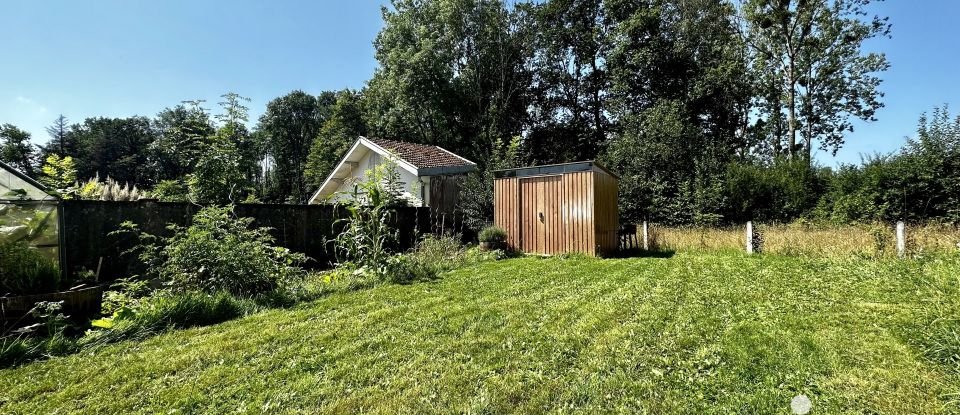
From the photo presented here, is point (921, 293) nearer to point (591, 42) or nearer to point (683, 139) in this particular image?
point (683, 139)

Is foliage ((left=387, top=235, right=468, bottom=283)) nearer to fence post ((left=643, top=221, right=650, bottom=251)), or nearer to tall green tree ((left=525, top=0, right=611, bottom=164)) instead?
fence post ((left=643, top=221, right=650, bottom=251))

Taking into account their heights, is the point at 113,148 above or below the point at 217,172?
above

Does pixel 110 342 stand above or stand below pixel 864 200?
below

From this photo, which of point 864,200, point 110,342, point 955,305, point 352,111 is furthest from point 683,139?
point 352,111

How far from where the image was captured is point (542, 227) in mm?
9578

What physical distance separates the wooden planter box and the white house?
8119 mm

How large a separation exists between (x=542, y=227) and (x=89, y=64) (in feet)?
29.3

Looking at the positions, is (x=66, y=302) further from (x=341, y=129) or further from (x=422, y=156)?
(x=341, y=129)

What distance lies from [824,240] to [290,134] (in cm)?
3995

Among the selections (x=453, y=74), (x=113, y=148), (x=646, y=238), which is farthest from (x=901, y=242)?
(x=113, y=148)

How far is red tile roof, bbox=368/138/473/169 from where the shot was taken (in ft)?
44.6

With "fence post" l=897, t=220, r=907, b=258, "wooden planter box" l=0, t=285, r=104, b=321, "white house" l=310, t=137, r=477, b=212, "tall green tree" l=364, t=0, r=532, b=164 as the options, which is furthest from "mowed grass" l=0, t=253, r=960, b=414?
"tall green tree" l=364, t=0, r=532, b=164

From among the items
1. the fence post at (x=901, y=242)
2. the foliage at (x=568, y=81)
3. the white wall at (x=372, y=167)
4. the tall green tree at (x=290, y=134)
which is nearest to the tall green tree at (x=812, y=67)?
the foliage at (x=568, y=81)

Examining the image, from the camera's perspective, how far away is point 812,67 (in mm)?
17141
